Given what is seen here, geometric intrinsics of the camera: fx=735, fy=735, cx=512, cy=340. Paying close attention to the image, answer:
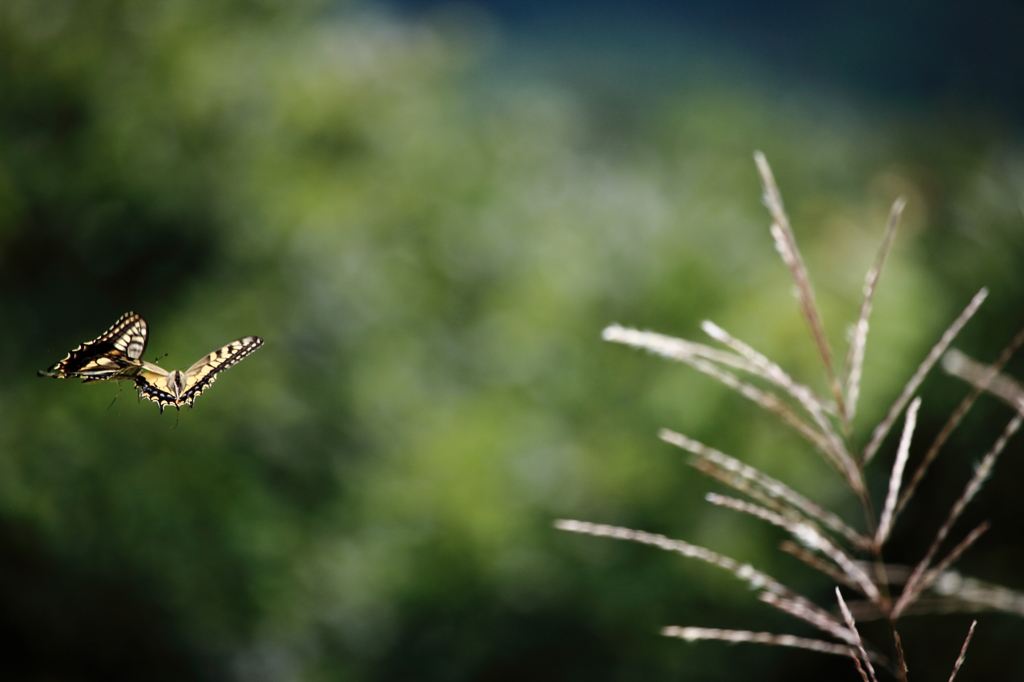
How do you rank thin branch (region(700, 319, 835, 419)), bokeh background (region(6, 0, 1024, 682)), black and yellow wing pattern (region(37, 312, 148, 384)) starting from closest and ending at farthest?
black and yellow wing pattern (region(37, 312, 148, 384)) < thin branch (region(700, 319, 835, 419)) < bokeh background (region(6, 0, 1024, 682))

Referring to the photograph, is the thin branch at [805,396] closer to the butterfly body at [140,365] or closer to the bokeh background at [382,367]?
the butterfly body at [140,365]

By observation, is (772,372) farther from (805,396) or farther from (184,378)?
(184,378)

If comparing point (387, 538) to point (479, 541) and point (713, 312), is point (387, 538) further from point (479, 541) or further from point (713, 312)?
point (713, 312)

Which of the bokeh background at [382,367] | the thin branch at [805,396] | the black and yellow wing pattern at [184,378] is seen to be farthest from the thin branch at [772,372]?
the bokeh background at [382,367]

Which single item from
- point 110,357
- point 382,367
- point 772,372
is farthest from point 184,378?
point 382,367

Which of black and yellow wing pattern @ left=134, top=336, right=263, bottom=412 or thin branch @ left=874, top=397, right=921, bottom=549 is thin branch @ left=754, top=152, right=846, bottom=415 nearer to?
thin branch @ left=874, top=397, right=921, bottom=549

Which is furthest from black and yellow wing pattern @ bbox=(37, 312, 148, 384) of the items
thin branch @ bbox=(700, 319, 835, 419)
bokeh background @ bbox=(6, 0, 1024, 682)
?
bokeh background @ bbox=(6, 0, 1024, 682)

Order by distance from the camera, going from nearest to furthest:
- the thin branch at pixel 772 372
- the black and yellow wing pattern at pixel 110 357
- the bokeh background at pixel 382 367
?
the black and yellow wing pattern at pixel 110 357 → the thin branch at pixel 772 372 → the bokeh background at pixel 382 367

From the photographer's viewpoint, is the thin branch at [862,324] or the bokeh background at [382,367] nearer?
the thin branch at [862,324]

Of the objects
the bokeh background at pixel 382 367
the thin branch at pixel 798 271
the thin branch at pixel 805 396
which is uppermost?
the bokeh background at pixel 382 367
